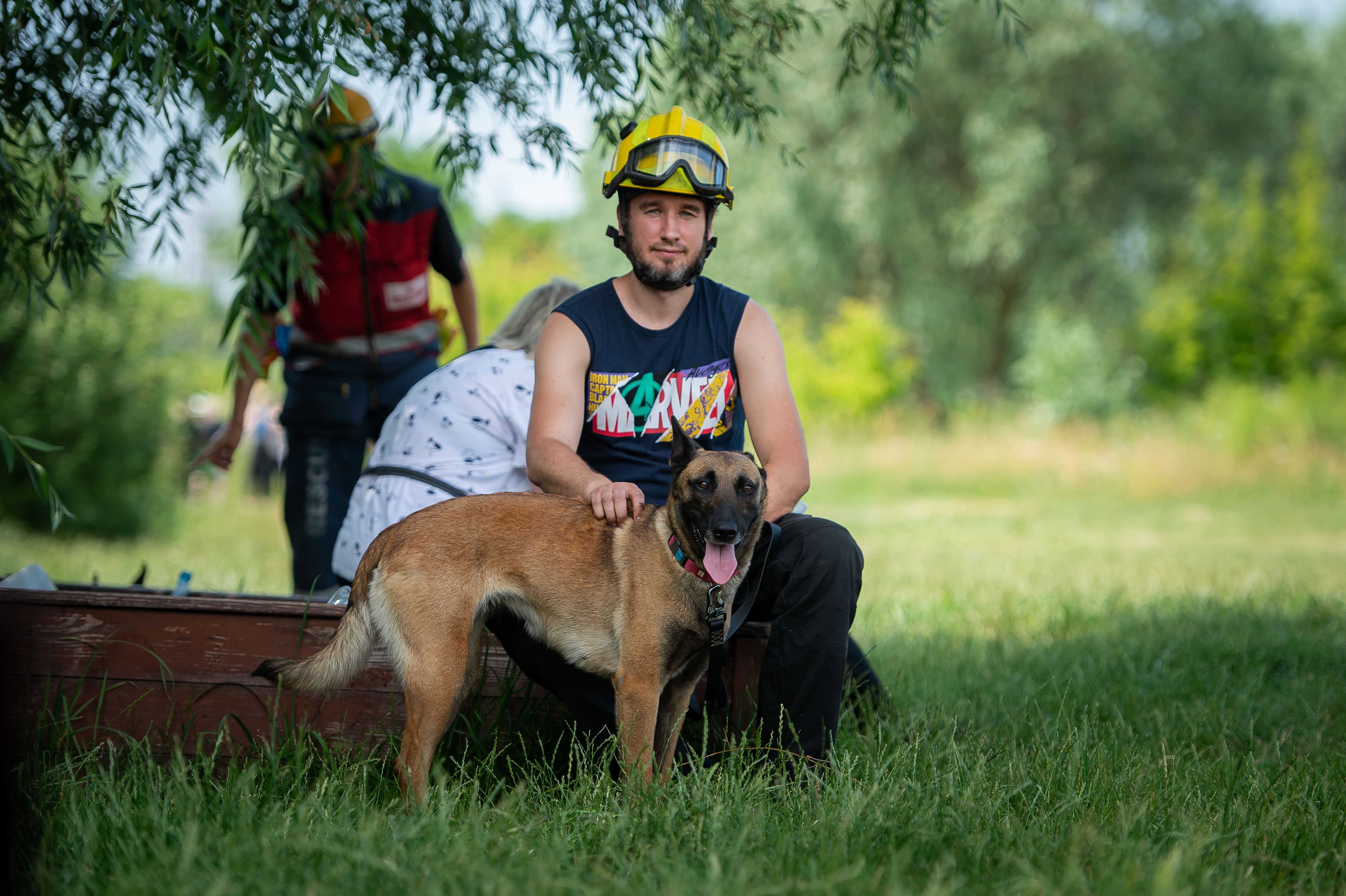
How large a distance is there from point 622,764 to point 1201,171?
22905 mm

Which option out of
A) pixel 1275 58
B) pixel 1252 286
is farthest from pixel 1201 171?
pixel 1252 286

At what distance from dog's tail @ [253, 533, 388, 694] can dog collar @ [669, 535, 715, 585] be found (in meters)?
0.81

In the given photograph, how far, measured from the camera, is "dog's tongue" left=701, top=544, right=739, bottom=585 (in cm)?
277

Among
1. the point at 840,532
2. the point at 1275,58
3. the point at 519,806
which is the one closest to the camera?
the point at 519,806

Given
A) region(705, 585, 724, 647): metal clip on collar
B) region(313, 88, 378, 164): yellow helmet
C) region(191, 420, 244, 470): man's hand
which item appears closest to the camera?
region(705, 585, 724, 647): metal clip on collar

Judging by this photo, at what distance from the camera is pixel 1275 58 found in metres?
21.5

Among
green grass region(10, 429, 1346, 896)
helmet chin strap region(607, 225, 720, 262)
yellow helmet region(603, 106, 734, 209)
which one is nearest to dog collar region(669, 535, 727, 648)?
green grass region(10, 429, 1346, 896)

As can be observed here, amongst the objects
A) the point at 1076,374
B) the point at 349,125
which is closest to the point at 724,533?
the point at 349,125

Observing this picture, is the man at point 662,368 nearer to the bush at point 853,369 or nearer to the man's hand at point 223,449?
the man's hand at point 223,449

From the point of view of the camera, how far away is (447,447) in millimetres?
3787

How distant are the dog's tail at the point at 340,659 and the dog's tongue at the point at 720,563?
2.97 feet

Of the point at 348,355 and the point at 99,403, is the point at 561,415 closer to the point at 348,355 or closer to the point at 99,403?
the point at 348,355

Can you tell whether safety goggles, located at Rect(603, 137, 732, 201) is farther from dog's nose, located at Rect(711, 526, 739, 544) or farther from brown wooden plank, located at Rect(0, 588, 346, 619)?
brown wooden plank, located at Rect(0, 588, 346, 619)

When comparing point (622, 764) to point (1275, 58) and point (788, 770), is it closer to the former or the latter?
point (788, 770)
